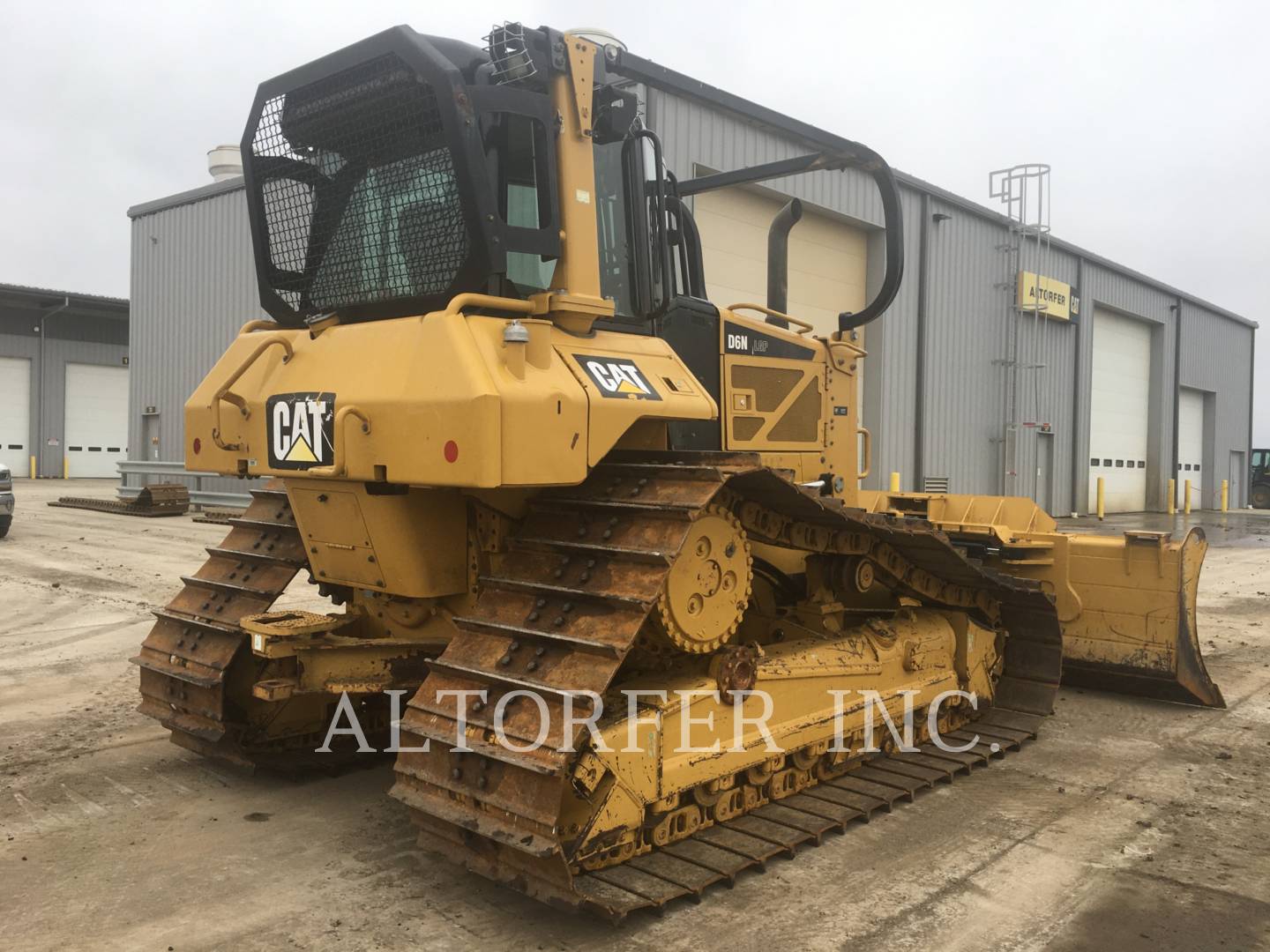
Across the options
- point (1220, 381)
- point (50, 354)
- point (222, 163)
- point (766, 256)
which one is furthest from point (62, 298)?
point (1220, 381)

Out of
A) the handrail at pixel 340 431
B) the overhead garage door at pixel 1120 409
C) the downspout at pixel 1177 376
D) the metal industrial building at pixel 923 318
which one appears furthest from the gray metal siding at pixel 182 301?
the downspout at pixel 1177 376

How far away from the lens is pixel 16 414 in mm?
35781

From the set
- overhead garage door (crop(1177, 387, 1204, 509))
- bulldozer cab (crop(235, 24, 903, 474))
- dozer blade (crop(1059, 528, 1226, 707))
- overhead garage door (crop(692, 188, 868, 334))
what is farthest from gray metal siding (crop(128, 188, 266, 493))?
overhead garage door (crop(1177, 387, 1204, 509))

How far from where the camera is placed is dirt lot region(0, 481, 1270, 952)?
3561 mm

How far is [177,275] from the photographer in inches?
872

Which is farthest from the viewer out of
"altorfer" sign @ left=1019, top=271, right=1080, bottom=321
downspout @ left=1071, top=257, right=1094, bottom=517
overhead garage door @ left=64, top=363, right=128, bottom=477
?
overhead garage door @ left=64, top=363, right=128, bottom=477

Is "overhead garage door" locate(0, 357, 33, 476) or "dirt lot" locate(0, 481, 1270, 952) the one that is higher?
"overhead garage door" locate(0, 357, 33, 476)

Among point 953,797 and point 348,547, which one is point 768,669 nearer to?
point 953,797

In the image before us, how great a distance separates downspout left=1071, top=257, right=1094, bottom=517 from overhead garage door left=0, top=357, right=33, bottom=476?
33.4 metres

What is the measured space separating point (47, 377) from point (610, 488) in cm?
3833

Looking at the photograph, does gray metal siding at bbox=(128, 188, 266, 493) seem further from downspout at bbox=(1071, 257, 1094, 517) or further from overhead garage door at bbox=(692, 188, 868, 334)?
downspout at bbox=(1071, 257, 1094, 517)

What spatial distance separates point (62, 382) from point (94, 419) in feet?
5.57

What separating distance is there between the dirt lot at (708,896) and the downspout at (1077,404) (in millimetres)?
21259

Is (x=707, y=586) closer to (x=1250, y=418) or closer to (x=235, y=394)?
(x=235, y=394)
